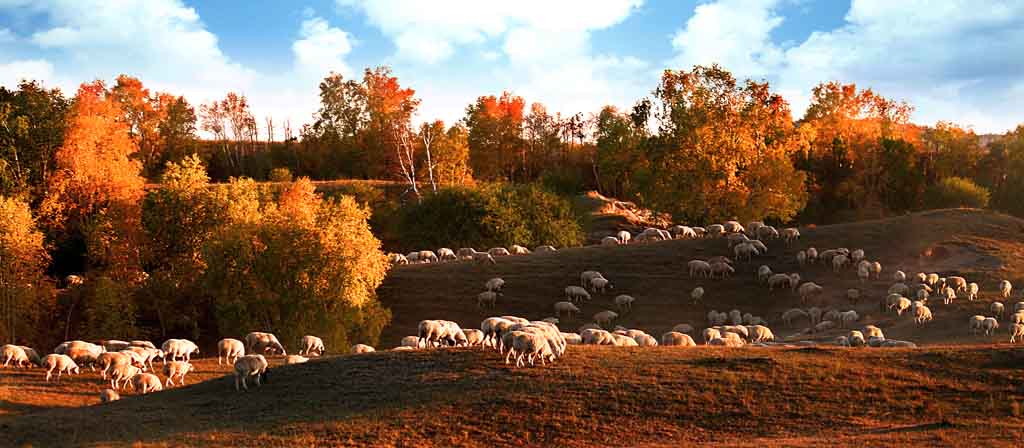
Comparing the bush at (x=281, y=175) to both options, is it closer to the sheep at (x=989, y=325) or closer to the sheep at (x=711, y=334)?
the sheep at (x=711, y=334)

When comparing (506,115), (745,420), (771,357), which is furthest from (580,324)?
(506,115)

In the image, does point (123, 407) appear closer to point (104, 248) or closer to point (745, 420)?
point (745, 420)

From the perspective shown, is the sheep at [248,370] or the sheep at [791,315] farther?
the sheep at [791,315]

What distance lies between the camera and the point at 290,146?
14312 cm

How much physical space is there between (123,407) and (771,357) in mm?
22204

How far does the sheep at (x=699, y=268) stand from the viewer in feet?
206

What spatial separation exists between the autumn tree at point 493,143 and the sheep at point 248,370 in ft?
325

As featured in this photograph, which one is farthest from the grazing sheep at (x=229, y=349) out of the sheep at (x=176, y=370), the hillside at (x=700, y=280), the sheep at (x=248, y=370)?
the hillside at (x=700, y=280)

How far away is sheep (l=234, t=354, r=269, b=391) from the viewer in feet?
104

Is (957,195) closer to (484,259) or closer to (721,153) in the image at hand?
(721,153)

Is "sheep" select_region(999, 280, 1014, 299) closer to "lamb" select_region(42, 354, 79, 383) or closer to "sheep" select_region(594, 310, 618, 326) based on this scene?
"sheep" select_region(594, 310, 618, 326)

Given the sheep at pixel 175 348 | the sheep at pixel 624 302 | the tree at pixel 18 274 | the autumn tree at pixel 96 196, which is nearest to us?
the sheep at pixel 175 348

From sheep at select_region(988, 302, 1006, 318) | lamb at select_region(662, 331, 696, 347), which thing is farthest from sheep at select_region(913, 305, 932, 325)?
lamb at select_region(662, 331, 696, 347)

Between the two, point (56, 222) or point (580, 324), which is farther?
point (56, 222)
